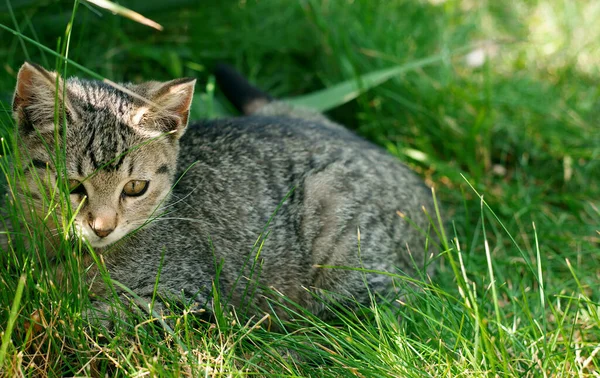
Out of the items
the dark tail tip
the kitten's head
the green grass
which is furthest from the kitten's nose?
the dark tail tip

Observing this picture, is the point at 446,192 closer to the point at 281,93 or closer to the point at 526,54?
the point at 281,93

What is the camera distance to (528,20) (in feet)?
22.1

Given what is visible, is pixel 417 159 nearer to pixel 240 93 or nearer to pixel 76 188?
pixel 240 93

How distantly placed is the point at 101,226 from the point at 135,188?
280 millimetres

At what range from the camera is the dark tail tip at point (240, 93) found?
4.54m

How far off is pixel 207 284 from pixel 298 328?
1.61ft

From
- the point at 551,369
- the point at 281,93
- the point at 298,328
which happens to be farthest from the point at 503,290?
the point at 281,93

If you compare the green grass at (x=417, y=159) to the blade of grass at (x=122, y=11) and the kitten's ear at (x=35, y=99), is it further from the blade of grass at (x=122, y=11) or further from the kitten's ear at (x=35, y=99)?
the blade of grass at (x=122, y=11)

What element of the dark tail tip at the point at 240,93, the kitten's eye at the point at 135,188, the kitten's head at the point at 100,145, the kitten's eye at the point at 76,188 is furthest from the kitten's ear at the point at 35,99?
the dark tail tip at the point at 240,93

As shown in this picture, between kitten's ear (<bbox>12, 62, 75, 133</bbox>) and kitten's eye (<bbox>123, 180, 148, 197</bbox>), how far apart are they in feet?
1.27

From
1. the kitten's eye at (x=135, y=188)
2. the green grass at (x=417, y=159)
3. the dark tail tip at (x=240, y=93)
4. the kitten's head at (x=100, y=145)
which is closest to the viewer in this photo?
the green grass at (x=417, y=159)

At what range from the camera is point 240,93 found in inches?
181

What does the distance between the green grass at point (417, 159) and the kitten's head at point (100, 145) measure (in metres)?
0.13

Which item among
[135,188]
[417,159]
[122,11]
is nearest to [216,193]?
[135,188]
